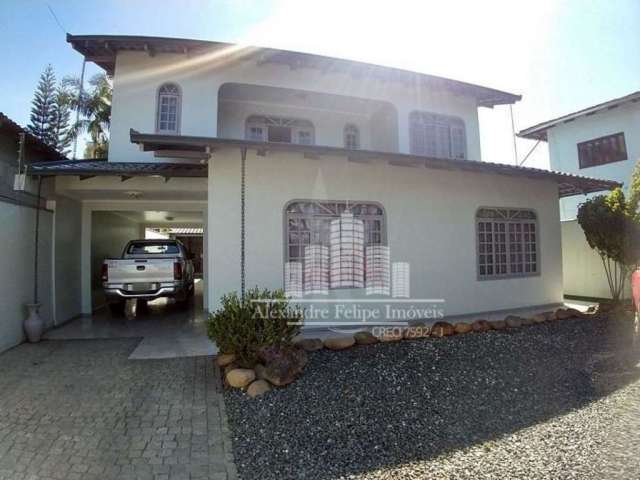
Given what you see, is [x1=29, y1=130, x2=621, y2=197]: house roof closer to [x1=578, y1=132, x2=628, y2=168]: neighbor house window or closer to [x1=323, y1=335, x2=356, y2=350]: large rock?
[x1=323, y1=335, x2=356, y2=350]: large rock

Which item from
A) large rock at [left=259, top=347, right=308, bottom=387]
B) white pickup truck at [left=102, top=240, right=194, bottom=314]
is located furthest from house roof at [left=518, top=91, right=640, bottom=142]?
white pickup truck at [left=102, top=240, right=194, bottom=314]

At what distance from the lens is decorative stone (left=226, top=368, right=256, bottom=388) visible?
4.45 meters

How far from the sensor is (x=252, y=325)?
4859 mm

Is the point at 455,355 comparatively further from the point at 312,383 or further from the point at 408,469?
the point at 408,469

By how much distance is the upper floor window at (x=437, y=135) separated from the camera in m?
10.3

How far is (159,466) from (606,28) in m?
11.2

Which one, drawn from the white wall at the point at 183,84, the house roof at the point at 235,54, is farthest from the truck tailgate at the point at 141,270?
the house roof at the point at 235,54

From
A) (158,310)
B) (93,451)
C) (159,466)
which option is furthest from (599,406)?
(158,310)

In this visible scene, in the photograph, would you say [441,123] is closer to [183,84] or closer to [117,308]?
[183,84]

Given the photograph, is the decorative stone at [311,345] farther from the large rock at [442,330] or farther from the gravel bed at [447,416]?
the large rock at [442,330]

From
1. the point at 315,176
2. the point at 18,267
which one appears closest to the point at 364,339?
the point at 315,176

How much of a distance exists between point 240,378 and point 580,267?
1146cm

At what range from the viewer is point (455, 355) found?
5.52 meters

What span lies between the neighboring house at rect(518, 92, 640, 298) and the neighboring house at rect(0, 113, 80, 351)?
1444cm
